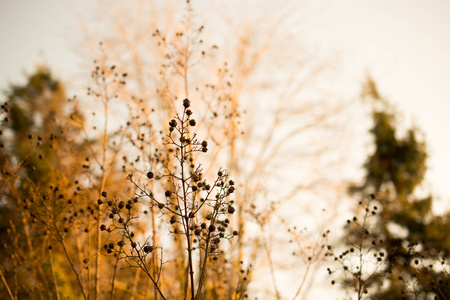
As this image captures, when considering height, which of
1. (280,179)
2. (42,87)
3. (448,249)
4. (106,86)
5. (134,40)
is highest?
(42,87)

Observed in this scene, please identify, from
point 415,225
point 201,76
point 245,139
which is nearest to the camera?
point 245,139

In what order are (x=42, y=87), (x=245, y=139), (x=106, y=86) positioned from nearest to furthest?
(x=106, y=86) → (x=245, y=139) → (x=42, y=87)

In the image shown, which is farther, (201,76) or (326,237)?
(201,76)

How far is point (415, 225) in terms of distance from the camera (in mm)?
7781

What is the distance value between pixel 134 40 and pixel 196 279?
14.9ft

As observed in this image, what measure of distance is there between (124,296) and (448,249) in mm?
6990

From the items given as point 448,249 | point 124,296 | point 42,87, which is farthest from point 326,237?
point 42,87

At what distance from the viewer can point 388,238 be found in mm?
8000

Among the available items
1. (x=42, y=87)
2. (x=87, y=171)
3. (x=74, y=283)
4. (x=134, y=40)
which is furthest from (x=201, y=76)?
(x=42, y=87)

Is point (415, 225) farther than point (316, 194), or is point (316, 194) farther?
point (415, 225)

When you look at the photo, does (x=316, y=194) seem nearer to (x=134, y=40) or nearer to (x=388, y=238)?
(x=388, y=238)

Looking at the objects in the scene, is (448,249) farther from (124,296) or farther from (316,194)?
(124,296)

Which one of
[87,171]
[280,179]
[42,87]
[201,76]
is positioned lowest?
[87,171]

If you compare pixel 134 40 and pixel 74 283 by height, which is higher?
pixel 134 40
